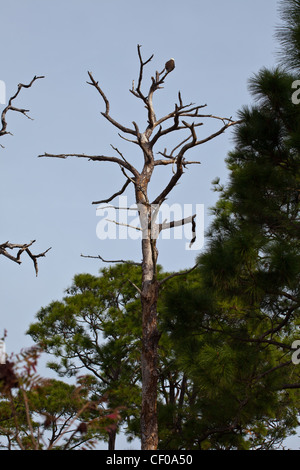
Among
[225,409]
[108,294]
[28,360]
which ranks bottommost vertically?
[225,409]

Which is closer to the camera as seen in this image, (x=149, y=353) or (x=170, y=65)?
(x=149, y=353)

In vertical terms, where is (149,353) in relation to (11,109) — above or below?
below

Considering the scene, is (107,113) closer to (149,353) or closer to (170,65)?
(170,65)

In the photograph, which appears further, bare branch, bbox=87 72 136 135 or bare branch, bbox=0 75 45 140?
bare branch, bbox=87 72 136 135

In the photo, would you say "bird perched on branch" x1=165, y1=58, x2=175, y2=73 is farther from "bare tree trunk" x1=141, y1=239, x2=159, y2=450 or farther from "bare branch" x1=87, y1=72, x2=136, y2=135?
"bare tree trunk" x1=141, y1=239, x2=159, y2=450

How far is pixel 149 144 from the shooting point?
8305 millimetres

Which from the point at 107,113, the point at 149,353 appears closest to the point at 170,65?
the point at 107,113

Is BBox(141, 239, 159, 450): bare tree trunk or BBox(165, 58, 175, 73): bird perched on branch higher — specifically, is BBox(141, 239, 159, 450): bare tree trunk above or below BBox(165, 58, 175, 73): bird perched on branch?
below

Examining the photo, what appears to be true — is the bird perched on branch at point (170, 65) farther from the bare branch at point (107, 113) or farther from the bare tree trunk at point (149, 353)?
the bare tree trunk at point (149, 353)

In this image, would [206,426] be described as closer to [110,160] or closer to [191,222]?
[191,222]

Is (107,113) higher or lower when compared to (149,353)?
higher
